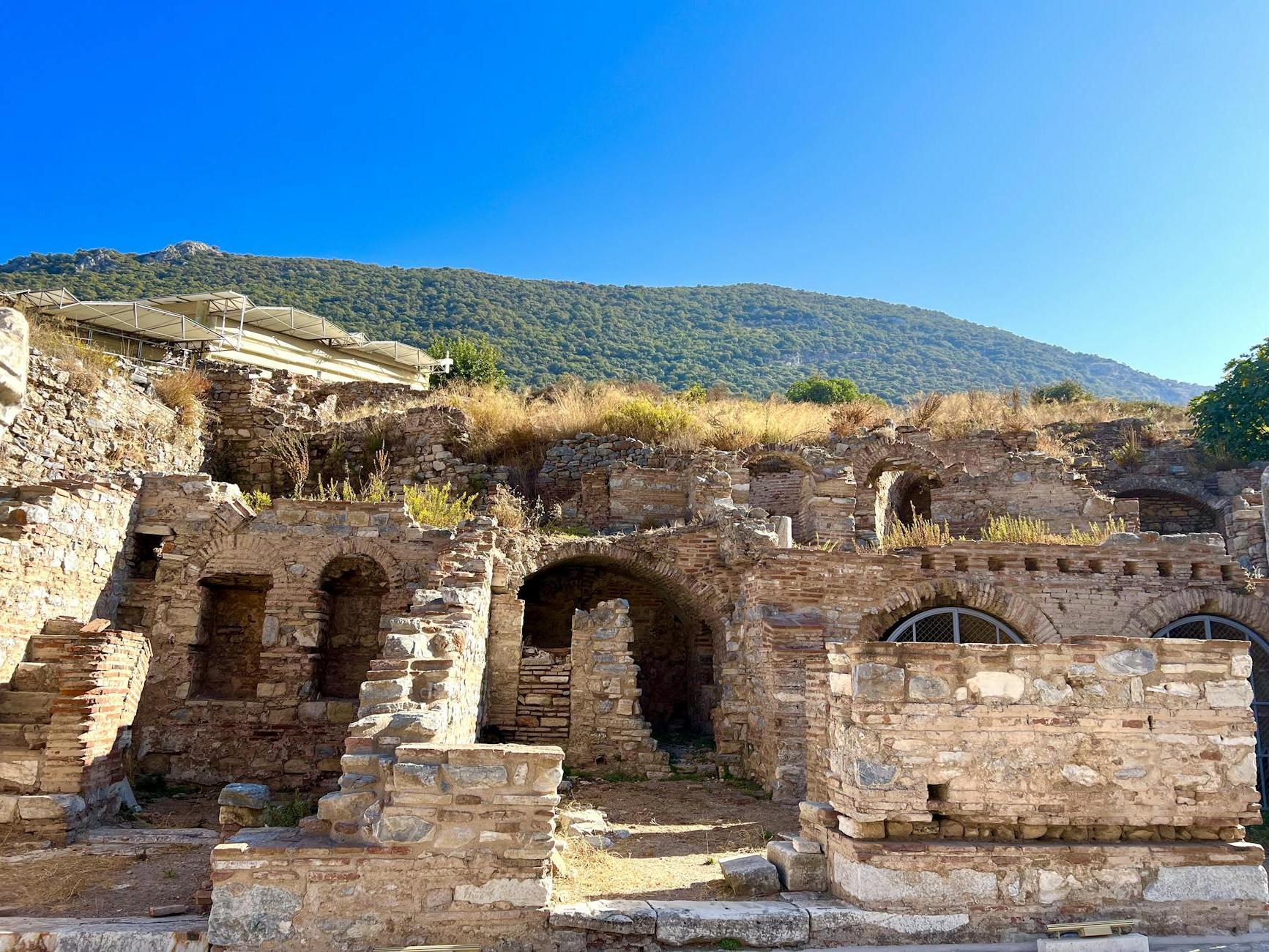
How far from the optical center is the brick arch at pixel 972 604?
11.3 metres

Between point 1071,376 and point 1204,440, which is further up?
point 1071,376

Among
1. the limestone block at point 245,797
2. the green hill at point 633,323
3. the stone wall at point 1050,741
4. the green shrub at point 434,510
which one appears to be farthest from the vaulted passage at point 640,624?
the green hill at point 633,323

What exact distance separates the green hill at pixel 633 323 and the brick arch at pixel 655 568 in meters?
31.3

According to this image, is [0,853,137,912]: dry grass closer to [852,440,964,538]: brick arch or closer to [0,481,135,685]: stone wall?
[0,481,135,685]: stone wall

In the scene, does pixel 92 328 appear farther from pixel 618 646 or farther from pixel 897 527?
pixel 897 527

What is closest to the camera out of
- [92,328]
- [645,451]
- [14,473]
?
[14,473]

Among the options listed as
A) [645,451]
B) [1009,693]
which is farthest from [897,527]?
[1009,693]

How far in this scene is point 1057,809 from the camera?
5.65m

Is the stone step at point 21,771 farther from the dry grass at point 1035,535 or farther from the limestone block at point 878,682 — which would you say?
the dry grass at point 1035,535

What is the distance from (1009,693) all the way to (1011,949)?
1514 mm

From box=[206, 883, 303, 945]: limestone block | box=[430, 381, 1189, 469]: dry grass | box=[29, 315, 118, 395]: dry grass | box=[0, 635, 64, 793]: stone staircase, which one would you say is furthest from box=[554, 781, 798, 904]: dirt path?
box=[29, 315, 118, 395]: dry grass

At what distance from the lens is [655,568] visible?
499 inches

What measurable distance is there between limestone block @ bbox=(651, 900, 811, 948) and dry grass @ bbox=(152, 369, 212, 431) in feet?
52.1

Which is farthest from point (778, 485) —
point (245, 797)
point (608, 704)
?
point (245, 797)
